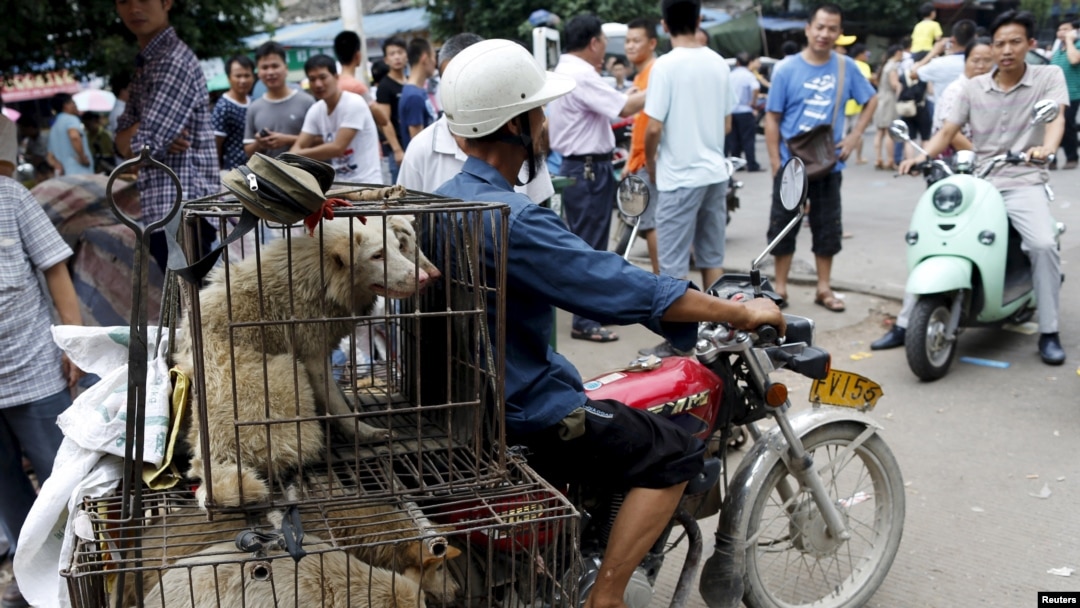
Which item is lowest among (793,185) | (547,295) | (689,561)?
(689,561)

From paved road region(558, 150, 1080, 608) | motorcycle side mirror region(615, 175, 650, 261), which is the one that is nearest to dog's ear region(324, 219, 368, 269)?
motorcycle side mirror region(615, 175, 650, 261)

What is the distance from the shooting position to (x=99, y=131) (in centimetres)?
1199

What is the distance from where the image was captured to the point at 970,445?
4.45m

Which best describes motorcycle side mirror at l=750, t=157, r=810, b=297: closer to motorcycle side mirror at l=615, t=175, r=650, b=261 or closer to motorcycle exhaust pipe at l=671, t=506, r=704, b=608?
motorcycle side mirror at l=615, t=175, r=650, b=261

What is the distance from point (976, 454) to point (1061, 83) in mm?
2484

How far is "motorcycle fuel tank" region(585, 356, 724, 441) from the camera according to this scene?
2629 mm

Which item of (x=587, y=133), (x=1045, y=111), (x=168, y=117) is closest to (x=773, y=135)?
(x=587, y=133)

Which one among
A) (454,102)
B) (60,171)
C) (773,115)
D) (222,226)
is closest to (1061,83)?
(773,115)

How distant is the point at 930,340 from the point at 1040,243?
891 mm

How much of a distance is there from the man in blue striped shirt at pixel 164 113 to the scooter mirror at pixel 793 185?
267 cm

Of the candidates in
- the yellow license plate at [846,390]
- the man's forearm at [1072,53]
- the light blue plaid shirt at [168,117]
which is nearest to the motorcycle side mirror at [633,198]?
the yellow license plate at [846,390]

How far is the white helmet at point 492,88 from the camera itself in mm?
2293

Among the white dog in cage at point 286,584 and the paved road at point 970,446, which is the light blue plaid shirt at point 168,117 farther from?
the white dog in cage at point 286,584

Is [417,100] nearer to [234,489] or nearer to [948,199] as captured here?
[948,199]
